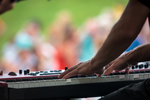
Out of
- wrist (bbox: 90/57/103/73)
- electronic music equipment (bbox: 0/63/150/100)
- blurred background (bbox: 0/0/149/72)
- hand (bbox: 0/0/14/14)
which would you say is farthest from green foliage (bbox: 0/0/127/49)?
hand (bbox: 0/0/14/14)

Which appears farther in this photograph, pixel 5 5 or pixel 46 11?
pixel 46 11

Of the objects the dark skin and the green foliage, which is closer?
the dark skin

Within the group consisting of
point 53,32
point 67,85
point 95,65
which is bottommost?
point 67,85

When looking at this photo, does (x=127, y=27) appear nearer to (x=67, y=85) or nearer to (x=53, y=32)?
(x=67, y=85)

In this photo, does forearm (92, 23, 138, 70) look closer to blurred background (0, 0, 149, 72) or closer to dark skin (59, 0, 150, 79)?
dark skin (59, 0, 150, 79)

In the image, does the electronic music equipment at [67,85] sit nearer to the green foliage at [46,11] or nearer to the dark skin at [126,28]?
the dark skin at [126,28]

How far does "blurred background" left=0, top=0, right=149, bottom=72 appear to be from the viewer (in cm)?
438

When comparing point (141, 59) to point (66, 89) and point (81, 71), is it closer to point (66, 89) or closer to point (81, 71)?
point (81, 71)

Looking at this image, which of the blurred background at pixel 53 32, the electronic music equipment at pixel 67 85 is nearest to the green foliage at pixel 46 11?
the blurred background at pixel 53 32

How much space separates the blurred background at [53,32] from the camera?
4.38 meters

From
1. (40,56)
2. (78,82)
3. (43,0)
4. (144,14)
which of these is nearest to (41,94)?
(78,82)

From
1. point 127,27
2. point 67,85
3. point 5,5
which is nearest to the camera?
point 5,5

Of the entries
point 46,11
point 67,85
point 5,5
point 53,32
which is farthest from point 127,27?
point 46,11

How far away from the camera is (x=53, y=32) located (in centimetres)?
465
